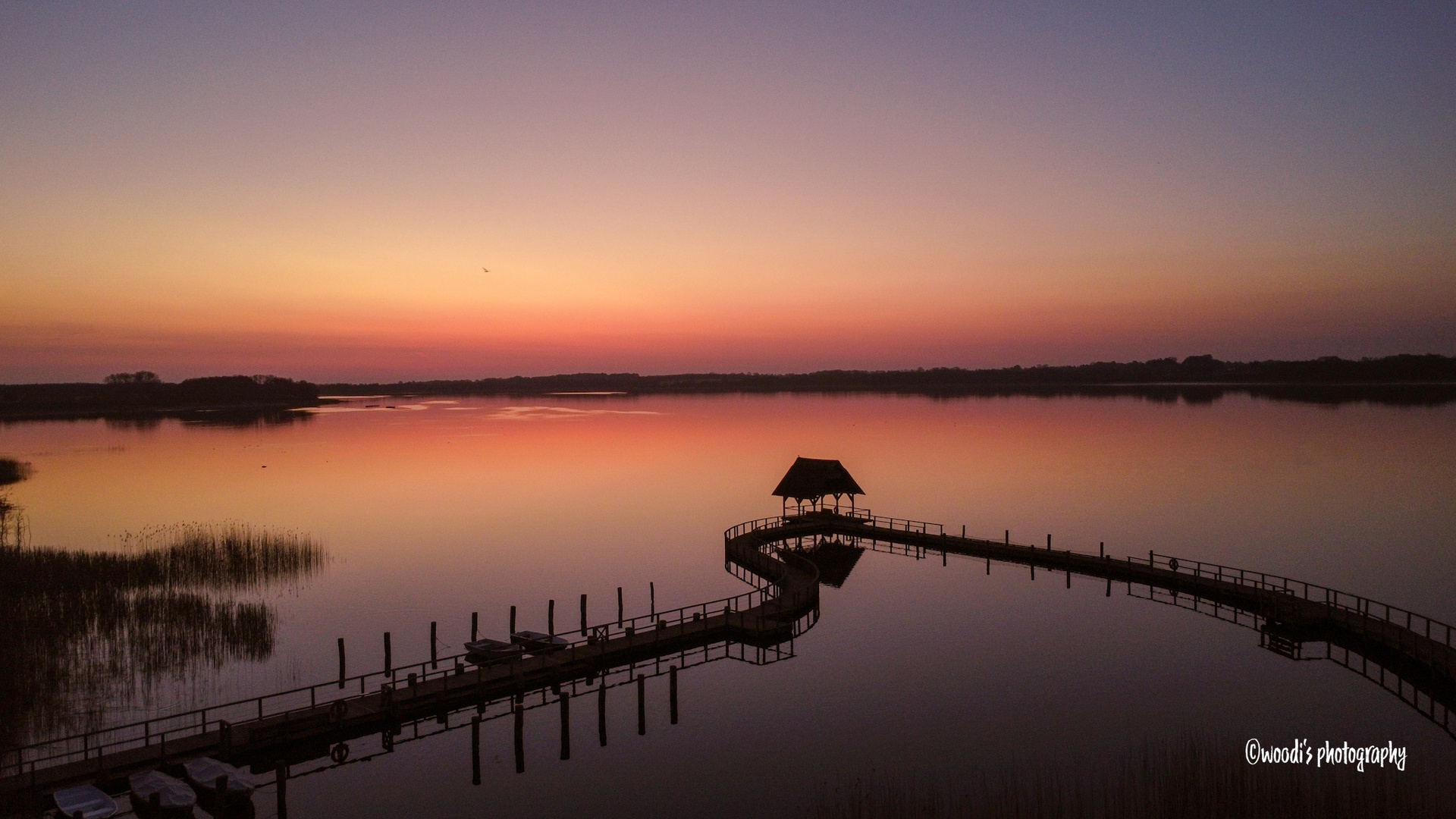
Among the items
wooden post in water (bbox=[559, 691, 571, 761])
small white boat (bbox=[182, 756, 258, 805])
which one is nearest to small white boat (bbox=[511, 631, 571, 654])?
wooden post in water (bbox=[559, 691, 571, 761])

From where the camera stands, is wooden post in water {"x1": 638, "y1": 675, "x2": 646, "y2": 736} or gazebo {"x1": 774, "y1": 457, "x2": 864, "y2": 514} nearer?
wooden post in water {"x1": 638, "y1": 675, "x2": 646, "y2": 736}

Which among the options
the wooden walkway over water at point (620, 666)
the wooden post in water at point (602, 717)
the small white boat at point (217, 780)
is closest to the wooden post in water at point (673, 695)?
the wooden walkway over water at point (620, 666)

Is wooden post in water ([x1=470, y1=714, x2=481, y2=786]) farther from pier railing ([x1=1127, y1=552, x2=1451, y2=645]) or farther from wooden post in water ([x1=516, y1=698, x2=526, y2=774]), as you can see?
pier railing ([x1=1127, y1=552, x2=1451, y2=645])

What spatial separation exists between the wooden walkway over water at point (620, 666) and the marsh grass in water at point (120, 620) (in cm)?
276

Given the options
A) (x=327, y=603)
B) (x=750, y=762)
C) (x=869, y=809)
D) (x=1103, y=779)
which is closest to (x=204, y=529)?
(x=327, y=603)

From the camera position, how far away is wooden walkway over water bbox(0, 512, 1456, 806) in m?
19.5

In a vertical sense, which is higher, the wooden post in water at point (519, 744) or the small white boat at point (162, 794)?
the small white boat at point (162, 794)

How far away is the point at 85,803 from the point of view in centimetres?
1641

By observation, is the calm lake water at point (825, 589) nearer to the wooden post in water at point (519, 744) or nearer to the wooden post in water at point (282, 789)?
the wooden post in water at point (282, 789)

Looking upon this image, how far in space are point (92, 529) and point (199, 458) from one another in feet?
143

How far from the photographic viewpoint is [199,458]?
9000 cm

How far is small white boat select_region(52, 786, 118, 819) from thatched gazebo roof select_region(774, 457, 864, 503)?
36584 mm

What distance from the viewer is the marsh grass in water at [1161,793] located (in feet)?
51.8

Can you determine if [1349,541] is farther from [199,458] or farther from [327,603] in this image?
[199,458]
